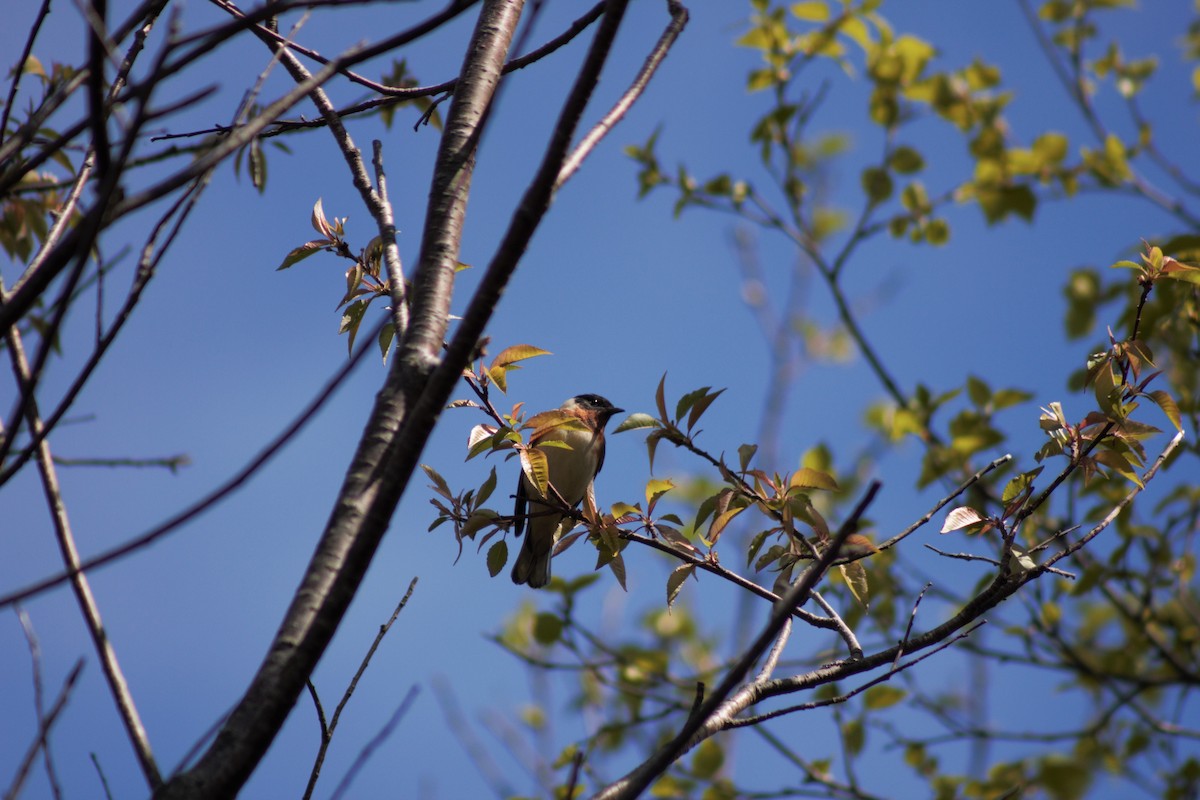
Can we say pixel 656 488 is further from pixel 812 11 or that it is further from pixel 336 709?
pixel 812 11

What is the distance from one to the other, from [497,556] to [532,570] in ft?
8.78

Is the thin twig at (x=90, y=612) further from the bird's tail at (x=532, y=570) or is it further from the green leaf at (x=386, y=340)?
the bird's tail at (x=532, y=570)

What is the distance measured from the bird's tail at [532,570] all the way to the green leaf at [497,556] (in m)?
2.56

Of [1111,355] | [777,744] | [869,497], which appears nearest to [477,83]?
[869,497]

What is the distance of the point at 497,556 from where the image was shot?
3010 millimetres

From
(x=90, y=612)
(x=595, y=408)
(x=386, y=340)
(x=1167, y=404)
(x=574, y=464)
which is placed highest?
(x=595, y=408)

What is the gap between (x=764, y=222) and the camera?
6312 millimetres

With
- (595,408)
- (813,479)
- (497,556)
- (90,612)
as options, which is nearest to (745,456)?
(813,479)

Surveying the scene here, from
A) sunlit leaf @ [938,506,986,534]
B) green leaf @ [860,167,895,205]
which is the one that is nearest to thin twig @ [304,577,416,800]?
sunlit leaf @ [938,506,986,534]

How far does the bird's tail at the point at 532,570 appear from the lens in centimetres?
559

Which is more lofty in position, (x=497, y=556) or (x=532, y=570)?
(x=532, y=570)

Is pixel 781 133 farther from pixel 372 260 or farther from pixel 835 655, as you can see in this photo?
pixel 372 260

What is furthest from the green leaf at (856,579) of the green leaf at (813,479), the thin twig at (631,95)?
the thin twig at (631,95)

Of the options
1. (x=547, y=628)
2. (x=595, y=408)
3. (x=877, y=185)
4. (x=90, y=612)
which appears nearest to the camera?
(x=90, y=612)
